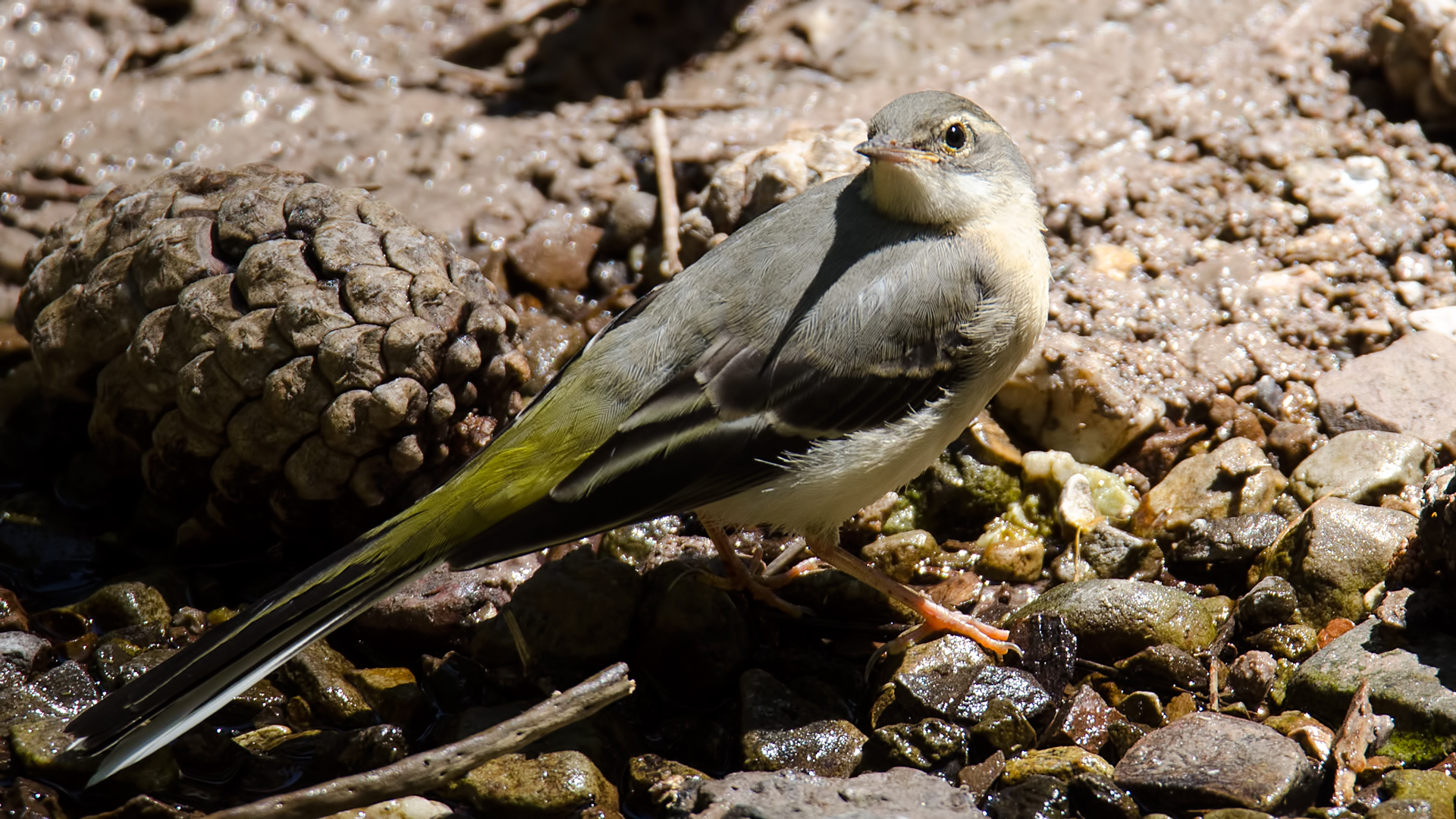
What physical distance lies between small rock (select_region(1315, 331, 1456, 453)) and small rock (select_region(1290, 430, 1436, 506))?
0.49 feet

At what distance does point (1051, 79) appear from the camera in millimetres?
6852

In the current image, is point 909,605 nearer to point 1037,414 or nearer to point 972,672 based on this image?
point 972,672

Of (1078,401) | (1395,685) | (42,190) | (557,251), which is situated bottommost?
(1395,685)

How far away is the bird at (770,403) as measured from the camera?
4.03m

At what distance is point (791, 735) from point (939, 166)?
86.9 inches

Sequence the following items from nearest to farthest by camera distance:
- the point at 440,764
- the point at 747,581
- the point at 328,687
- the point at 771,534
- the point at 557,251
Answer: the point at 440,764, the point at 328,687, the point at 747,581, the point at 771,534, the point at 557,251

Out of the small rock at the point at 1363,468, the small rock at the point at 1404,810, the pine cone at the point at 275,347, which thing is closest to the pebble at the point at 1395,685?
the small rock at the point at 1404,810

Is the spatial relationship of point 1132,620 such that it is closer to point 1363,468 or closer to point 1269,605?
point 1269,605

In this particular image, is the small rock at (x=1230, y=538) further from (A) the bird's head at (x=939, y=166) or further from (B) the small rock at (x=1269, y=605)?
(A) the bird's head at (x=939, y=166)

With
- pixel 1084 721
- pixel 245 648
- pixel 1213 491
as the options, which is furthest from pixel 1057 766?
pixel 245 648

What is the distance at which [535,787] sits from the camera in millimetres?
3918

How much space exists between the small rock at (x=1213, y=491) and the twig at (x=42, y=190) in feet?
18.9

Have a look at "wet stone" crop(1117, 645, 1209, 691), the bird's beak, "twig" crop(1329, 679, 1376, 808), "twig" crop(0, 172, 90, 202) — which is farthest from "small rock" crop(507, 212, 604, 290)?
"twig" crop(1329, 679, 1376, 808)

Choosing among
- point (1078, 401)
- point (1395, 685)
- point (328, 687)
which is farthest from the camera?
point (1078, 401)
